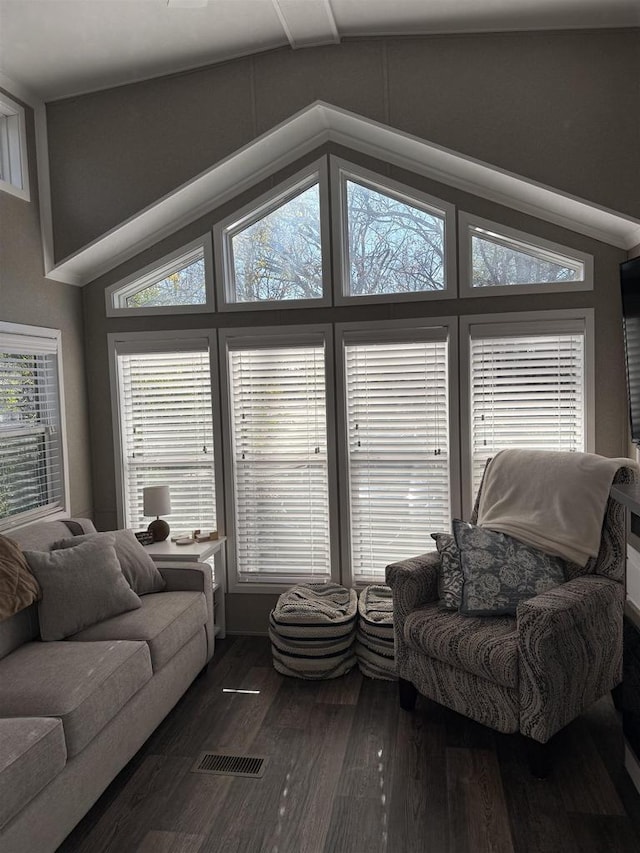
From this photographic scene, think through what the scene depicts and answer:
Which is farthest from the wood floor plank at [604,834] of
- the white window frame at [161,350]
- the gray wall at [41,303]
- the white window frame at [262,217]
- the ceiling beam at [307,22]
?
the ceiling beam at [307,22]

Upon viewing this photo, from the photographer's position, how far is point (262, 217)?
13.2ft

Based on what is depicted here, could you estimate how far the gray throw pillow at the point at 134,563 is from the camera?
3.39m

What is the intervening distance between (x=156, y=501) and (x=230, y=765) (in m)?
1.62

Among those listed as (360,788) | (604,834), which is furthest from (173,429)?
(604,834)

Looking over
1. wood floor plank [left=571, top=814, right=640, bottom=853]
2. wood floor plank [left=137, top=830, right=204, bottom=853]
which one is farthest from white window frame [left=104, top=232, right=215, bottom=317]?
wood floor plank [left=571, top=814, right=640, bottom=853]

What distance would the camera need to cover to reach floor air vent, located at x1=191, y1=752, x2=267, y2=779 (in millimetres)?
2713

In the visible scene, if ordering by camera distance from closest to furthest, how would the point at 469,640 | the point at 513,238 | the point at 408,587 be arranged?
the point at 469,640
the point at 408,587
the point at 513,238

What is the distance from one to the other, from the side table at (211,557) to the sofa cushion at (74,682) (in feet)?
3.04

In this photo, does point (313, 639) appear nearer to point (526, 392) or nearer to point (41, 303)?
point (526, 392)

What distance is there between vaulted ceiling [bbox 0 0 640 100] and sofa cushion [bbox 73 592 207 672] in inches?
108

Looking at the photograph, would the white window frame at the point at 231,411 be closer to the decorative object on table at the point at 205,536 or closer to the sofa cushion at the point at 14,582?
the decorative object on table at the point at 205,536

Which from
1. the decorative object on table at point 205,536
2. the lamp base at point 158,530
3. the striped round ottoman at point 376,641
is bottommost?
the striped round ottoman at point 376,641

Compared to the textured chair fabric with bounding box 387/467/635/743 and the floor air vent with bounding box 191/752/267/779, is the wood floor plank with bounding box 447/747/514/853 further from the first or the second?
the floor air vent with bounding box 191/752/267/779

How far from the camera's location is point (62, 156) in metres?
3.84
